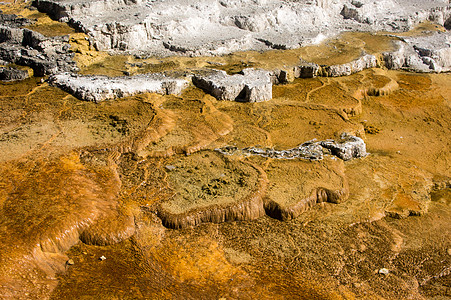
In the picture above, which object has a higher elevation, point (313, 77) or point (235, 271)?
point (313, 77)

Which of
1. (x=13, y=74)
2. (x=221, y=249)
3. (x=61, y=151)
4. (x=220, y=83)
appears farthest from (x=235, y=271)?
(x=13, y=74)

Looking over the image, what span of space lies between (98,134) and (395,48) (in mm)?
10398

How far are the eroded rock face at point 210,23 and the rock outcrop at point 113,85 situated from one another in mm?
1990

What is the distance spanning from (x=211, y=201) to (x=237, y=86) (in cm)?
429

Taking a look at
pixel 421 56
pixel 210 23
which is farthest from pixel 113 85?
pixel 421 56

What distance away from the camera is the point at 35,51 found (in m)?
11.1


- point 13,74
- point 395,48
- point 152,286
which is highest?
point 395,48

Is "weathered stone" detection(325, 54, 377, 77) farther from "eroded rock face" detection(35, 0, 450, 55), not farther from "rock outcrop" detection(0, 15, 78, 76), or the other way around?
"rock outcrop" detection(0, 15, 78, 76)

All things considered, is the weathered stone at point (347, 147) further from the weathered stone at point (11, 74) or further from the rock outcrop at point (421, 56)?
the weathered stone at point (11, 74)

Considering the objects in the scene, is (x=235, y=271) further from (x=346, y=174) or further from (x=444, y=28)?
(x=444, y=28)

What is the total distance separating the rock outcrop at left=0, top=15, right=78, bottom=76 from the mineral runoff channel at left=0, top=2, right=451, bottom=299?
0.79 m

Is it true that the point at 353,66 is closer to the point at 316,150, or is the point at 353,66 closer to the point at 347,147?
the point at 347,147

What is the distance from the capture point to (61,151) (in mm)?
7613

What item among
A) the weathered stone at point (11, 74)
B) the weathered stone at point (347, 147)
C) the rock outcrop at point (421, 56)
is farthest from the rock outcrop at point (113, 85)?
the rock outcrop at point (421, 56)
